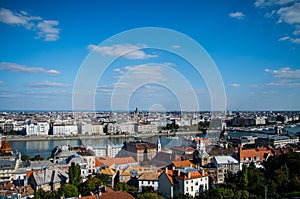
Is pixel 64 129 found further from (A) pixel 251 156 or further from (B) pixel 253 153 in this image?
(A) pixel 251 156

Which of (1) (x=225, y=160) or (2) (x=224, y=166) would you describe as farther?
(1) (x=225, y=160)

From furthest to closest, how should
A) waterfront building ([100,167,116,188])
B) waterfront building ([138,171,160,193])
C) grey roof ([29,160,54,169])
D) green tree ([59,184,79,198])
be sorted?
grey roof ([29,160,54,169])
waterfront building ([100,167,116,188])
waterfront building ([138,171,160,193])
green tree ([59,184,79,198])

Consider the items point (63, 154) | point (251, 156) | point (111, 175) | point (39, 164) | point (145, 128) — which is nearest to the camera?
point (111, 175)

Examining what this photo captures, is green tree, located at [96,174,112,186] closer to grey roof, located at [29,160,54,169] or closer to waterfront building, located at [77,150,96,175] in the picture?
waterfront building, located at [77,150,96,175]

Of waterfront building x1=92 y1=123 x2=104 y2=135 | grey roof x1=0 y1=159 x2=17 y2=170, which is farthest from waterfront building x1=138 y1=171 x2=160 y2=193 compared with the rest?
waterfront building x1=92 y1=123 x2=104 y2=135

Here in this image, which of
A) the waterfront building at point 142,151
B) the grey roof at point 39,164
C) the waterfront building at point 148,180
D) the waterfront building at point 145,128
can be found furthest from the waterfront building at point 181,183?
the waterfront building at point 145,128

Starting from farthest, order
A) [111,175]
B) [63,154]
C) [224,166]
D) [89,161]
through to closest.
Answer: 1. [63,154]
2. [89,161]
3. [224,166]
4. [111,175]

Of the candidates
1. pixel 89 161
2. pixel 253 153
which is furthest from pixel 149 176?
pixel 253 153

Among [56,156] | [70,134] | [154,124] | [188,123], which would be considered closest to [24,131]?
[70,134]

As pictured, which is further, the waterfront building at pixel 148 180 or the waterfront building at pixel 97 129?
the waterfront building at pixel 97 129

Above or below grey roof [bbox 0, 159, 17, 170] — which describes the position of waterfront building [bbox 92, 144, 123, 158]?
below

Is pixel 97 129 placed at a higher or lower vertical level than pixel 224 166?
lower

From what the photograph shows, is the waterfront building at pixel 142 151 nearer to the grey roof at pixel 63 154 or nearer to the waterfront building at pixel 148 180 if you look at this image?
the grey roof at pixel 63 154
